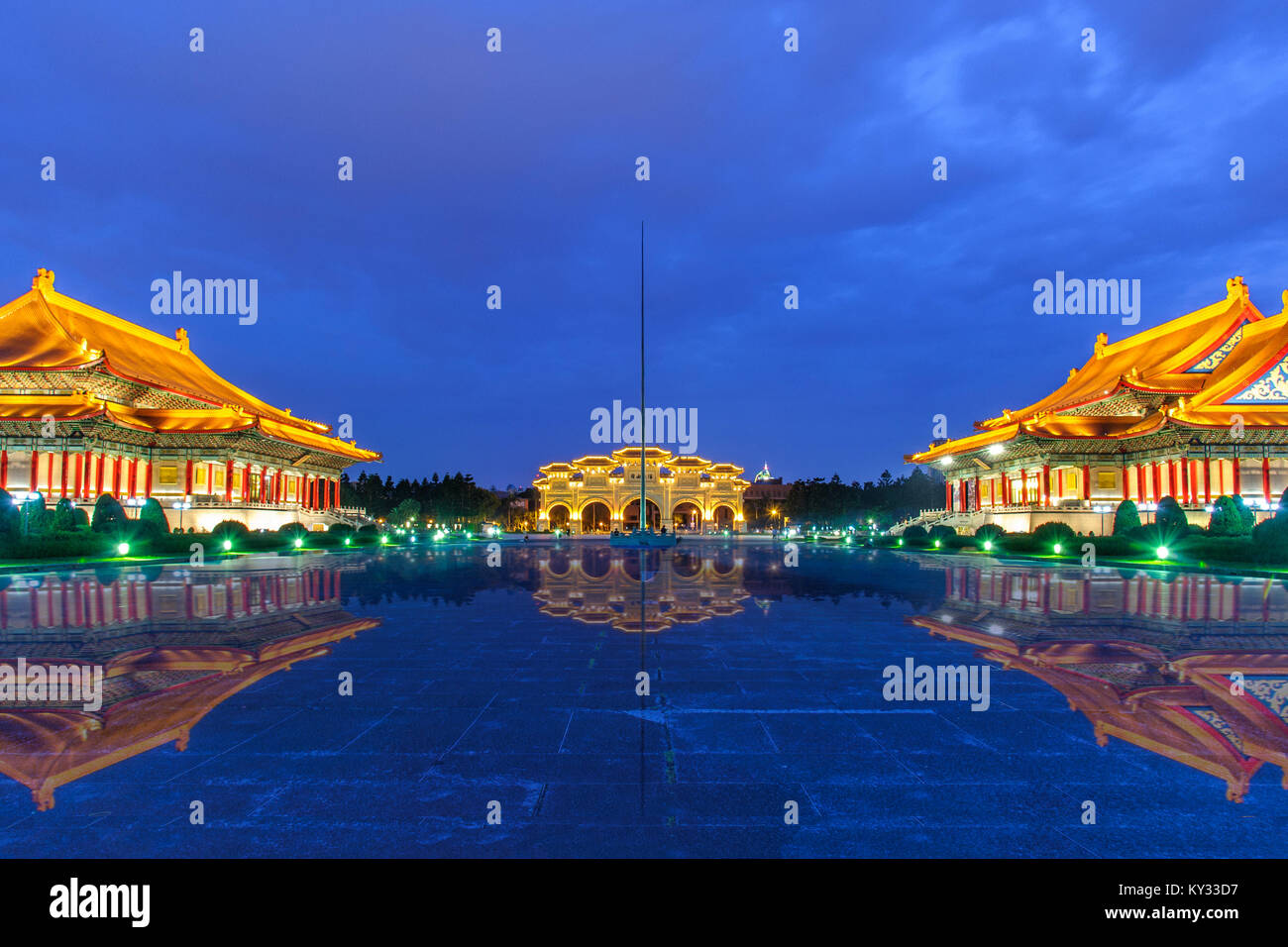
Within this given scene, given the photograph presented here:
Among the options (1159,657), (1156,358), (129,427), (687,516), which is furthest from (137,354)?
(687,516)

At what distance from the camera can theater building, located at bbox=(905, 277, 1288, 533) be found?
34000mm

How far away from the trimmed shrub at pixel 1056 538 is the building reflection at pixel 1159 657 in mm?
13675

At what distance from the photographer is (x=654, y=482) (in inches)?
3182

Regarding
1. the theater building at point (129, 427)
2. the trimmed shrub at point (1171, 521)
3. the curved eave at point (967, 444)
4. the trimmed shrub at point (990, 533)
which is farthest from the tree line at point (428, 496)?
the trimmed shrub at point (1171, 521)

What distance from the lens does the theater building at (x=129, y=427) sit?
109ft

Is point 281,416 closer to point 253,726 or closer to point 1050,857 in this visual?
point 253,726

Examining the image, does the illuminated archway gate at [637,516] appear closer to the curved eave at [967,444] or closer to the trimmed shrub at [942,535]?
the curved eave at [967,444]

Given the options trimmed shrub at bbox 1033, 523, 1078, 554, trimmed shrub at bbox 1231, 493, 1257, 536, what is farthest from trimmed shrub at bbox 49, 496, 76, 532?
trimmed shrub at bbox 1231, 493, 1257, 536

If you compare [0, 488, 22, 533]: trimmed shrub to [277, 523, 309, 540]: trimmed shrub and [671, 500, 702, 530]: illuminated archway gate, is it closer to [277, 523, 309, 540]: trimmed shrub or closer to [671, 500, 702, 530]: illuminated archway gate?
[277, 523, 309, 540]: trimmed shrub

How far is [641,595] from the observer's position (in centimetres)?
1402

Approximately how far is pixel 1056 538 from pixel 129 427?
45185 mm
